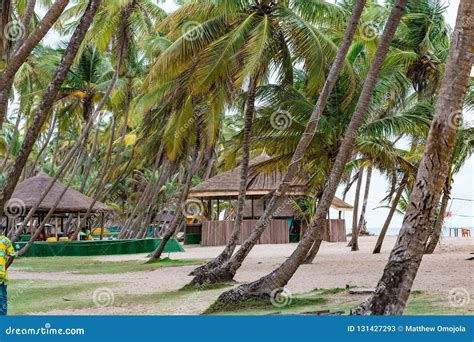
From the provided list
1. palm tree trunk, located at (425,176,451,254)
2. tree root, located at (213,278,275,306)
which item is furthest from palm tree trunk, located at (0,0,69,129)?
palm tree trunk, located at (425,176,451,254)

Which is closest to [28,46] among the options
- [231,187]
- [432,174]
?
[432,174]

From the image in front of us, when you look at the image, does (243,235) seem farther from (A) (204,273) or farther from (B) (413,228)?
(B) (413,228)

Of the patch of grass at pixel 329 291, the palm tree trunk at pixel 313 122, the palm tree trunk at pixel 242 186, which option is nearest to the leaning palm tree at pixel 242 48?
the palm tree trunk at pixel 242 186

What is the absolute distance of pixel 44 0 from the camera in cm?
2408

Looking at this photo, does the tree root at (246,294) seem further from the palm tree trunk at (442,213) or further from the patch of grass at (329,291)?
the palm tree trunk at (442,213)

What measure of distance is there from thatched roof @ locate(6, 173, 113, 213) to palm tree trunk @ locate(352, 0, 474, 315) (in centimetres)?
2491

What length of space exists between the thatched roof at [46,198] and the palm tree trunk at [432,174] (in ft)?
81.7

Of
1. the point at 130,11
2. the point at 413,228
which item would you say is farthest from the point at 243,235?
the point at 413,228

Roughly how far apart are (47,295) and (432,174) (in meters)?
9.85

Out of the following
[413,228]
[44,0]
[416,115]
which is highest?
[44,0]

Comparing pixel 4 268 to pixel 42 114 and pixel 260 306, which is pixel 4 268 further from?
pixel 260 306

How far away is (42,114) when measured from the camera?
10.2m
